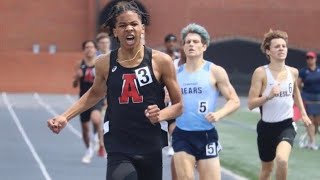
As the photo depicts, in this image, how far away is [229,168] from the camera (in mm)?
14594

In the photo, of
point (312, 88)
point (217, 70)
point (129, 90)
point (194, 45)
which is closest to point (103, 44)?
point (312, 88)

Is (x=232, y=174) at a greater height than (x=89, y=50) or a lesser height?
lesser

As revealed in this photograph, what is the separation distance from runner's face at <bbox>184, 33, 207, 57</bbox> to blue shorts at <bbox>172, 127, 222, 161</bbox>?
82 centimetres

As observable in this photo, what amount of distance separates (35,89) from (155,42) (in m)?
7.14

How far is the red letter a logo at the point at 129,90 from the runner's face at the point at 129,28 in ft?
0.80

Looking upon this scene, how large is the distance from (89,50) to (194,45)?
6.12 metres

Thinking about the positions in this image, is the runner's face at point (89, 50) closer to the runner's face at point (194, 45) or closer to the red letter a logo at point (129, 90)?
the runner's face at point (194, 45)

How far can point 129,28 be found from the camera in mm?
7051

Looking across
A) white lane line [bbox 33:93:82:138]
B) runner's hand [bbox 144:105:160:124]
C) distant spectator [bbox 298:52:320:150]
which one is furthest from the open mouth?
white lane line [bbox 33:93:82:138]

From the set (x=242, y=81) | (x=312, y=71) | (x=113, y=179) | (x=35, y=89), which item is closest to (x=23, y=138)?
(x=312, y=71)

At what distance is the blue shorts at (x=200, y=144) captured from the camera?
30.8 ft

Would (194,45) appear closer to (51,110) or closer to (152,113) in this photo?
(152,113)

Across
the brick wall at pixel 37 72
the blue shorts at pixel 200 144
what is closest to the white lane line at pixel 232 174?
the blue shorts at pixel 200 144

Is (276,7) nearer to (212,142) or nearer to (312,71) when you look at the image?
(312,71)
